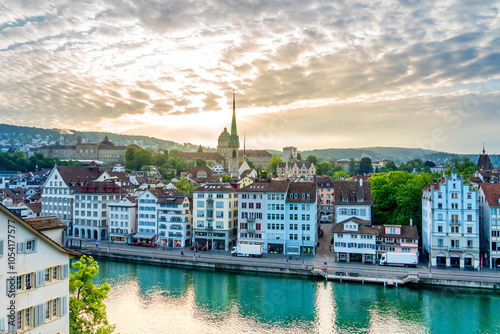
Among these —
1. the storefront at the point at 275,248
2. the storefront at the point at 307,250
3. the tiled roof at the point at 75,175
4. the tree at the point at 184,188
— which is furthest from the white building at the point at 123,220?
the storefront at the point at 307,250

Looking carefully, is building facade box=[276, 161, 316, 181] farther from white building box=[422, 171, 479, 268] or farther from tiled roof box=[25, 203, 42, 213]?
white building box=[422, 171, 479, 268]

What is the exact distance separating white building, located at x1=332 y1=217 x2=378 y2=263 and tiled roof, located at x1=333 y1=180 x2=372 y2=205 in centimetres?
405

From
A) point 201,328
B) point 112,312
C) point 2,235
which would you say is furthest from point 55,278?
point 112,312

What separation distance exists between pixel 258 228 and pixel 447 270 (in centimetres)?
2468

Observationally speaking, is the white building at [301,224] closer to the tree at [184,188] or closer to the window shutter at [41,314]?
the tree at [184,188]

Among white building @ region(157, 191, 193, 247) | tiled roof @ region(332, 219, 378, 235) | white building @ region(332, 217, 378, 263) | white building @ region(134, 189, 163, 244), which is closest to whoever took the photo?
white building @ region(332, 217, 378, 263)

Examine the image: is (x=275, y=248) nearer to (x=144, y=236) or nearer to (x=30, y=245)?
(x=144, y=236)

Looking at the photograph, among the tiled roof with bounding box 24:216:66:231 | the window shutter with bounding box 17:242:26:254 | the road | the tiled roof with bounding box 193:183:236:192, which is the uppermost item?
the tiled roof with bounding box 193:183:236:192

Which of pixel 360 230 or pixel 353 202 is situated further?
pixel 353 202

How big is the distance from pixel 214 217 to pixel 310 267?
724 inches

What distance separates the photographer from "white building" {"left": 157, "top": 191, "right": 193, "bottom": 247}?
64.3 m

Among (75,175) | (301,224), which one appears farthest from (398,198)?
(75,175)

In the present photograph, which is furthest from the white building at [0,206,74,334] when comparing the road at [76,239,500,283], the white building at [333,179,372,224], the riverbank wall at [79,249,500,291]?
the white building at [333,179,372,224]

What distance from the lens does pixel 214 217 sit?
204ft
